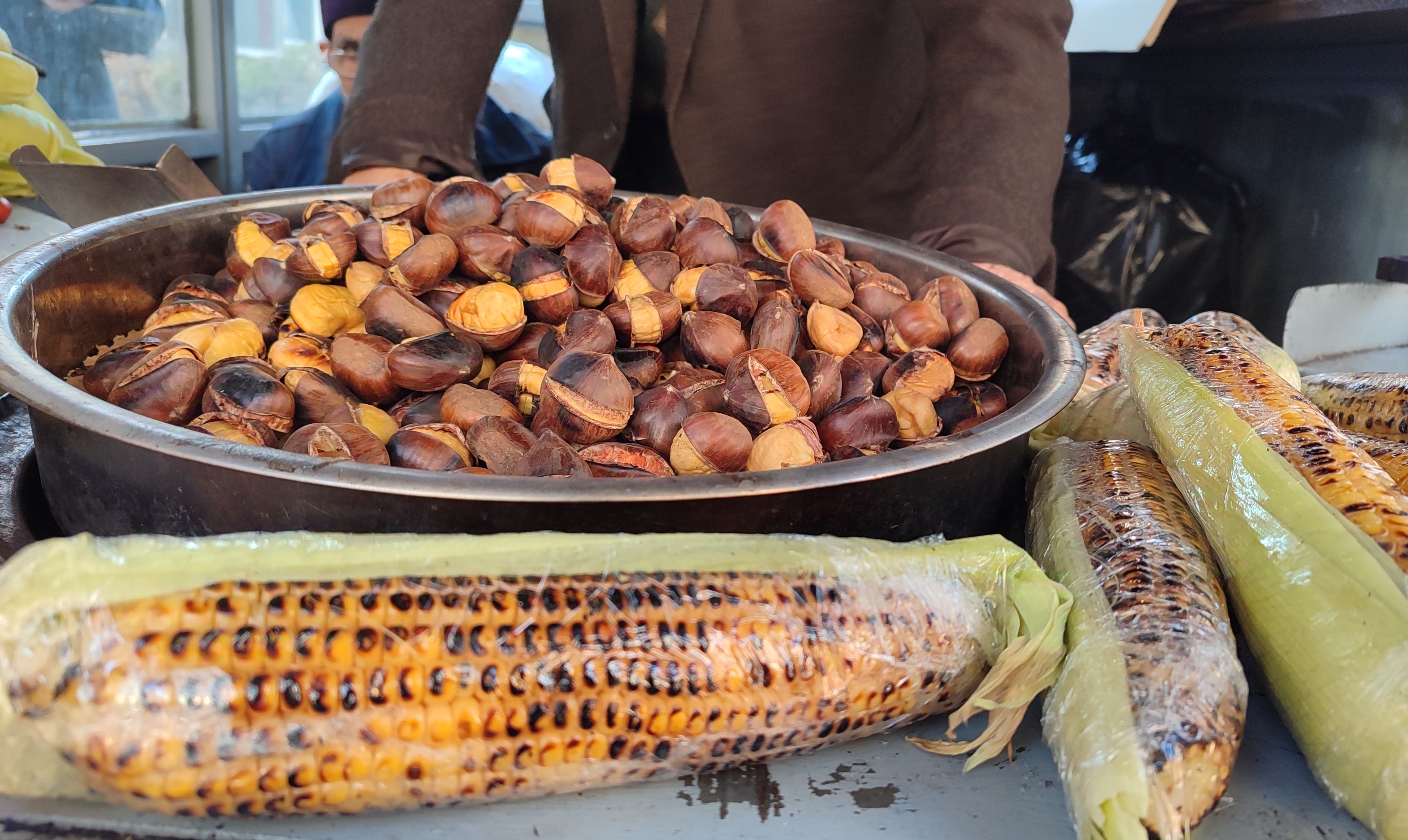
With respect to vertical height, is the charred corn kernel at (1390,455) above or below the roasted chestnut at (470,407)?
above

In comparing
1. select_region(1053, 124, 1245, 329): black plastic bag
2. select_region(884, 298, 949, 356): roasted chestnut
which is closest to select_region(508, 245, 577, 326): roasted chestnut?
select_region(884, 298, 949, 356): roasted chestnut

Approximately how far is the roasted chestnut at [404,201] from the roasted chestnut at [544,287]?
23 centimetres

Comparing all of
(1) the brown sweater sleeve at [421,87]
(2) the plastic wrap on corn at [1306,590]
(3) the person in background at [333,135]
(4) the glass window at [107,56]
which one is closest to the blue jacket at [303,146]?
(3) the person in background at [333,135]

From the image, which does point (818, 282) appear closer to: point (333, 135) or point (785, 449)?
point (785, 449)

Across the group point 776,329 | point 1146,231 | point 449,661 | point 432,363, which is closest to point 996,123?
point 776,329

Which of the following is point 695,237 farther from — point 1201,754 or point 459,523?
point 1201,754

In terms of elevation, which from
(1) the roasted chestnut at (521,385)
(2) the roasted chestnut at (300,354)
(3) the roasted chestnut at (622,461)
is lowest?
Answer: (2) the roasted chestnut at (300,354)

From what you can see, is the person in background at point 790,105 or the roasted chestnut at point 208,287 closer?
the roasted chestnut at point 208,287

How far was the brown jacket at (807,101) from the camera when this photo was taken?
1750 mm

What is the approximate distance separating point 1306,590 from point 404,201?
1.17m

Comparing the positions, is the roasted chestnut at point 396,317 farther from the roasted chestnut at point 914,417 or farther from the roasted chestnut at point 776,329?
the roasted chestnut at point 914,417

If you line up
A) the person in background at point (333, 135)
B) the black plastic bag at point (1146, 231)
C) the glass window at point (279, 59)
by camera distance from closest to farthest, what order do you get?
the black plastic bag at point (1146, 231) < the person in background at point (333, 135) < the glass window at point (279, 59)

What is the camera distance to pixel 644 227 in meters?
1.22

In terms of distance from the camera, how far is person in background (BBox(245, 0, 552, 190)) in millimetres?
3639
